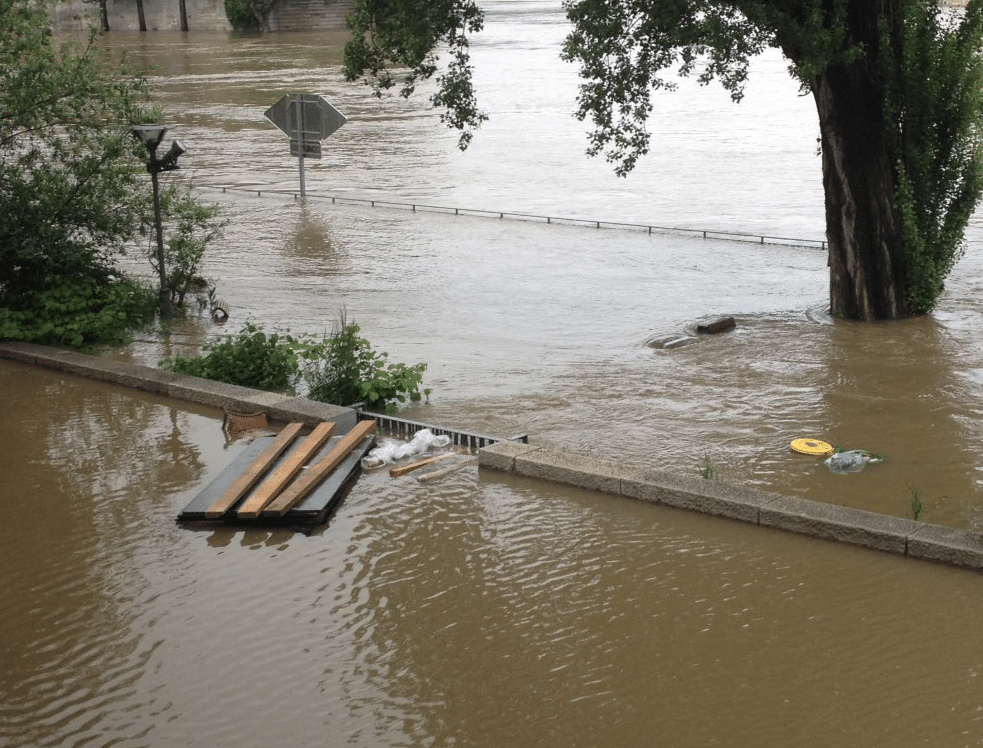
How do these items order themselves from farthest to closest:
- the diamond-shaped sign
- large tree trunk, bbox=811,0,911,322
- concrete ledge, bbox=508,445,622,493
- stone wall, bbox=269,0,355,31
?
1. stone wall, bbox=269,0,355,31
2. the diamond-shaped sign
3. large tree trunk, bbox=811,0,911,322
4. concrete ledge, bbox=508,445,622,493

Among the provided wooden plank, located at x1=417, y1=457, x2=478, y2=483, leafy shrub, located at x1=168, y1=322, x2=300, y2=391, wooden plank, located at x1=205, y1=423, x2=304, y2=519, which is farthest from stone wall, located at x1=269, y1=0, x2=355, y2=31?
wooden plank, located at x1=417, y1=457, x2=478, y2=483

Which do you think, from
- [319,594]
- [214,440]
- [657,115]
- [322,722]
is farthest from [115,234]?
[657,115]

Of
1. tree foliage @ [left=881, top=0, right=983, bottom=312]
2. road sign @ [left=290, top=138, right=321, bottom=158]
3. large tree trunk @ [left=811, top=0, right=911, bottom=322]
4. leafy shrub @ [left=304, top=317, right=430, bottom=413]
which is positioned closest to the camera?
leafy shrub @ [left=304, top=317, right=430, bottom=413]

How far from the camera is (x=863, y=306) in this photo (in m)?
15.7

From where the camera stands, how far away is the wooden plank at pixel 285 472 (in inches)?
348

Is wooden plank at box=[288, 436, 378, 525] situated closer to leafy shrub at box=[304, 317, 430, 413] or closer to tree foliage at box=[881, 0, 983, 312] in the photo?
leafy shrub at box=[304, 317, 430, 413]

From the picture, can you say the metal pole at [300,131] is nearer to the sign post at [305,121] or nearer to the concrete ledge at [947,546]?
the sign post at [305,121]

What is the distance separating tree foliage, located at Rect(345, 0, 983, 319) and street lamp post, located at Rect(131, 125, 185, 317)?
2.18 m

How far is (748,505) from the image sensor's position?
8.52m

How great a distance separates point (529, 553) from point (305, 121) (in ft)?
62.4

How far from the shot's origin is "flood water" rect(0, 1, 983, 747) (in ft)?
21.0

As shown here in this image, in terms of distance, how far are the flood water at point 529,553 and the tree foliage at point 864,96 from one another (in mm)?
861

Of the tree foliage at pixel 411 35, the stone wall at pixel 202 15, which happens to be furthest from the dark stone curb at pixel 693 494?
the stone wall at pixel 202 15

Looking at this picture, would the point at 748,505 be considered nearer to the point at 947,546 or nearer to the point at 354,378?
the point at 947,546
